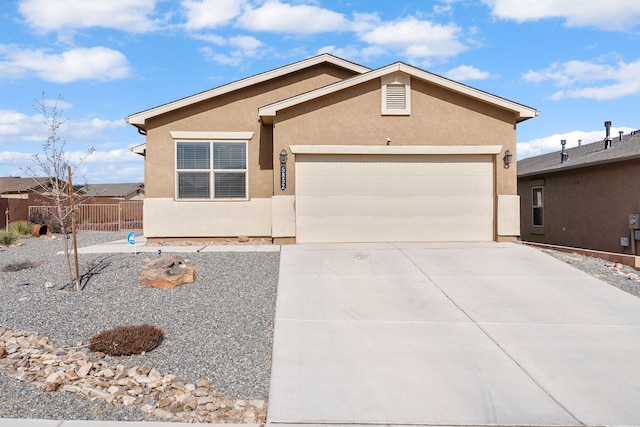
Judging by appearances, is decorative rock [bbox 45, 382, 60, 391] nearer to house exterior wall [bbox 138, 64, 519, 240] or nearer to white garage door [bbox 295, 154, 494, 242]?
house exterior wall [bbox 138, 64, 519, 240]

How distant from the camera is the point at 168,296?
7.90m

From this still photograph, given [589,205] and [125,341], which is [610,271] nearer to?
[589,205]

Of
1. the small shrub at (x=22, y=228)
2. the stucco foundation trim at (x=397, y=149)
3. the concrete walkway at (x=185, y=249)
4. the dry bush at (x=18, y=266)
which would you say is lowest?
the dry bush at (x=18, y=266)

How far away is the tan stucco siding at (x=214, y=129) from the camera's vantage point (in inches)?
533

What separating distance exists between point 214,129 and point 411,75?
597 centimetres

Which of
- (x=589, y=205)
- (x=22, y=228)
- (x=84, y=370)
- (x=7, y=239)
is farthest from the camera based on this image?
(x=22, y=228)

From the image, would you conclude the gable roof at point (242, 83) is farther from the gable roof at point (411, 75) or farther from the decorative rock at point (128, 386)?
the decorative rock at point (128, 386)

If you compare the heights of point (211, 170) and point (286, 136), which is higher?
point (286, 136)

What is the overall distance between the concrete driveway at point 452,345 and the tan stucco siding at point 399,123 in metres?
4.12

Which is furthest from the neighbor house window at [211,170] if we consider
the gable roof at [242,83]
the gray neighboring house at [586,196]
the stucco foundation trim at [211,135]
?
the gray neighboring house at [586,196]

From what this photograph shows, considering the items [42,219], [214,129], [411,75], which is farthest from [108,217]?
[411,75]

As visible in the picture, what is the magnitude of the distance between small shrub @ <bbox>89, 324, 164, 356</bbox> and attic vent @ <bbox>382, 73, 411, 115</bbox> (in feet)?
29.8

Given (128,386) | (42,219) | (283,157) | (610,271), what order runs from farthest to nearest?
(42,219), (283,157), (610,271), (128,386)

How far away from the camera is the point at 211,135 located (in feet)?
44.5
